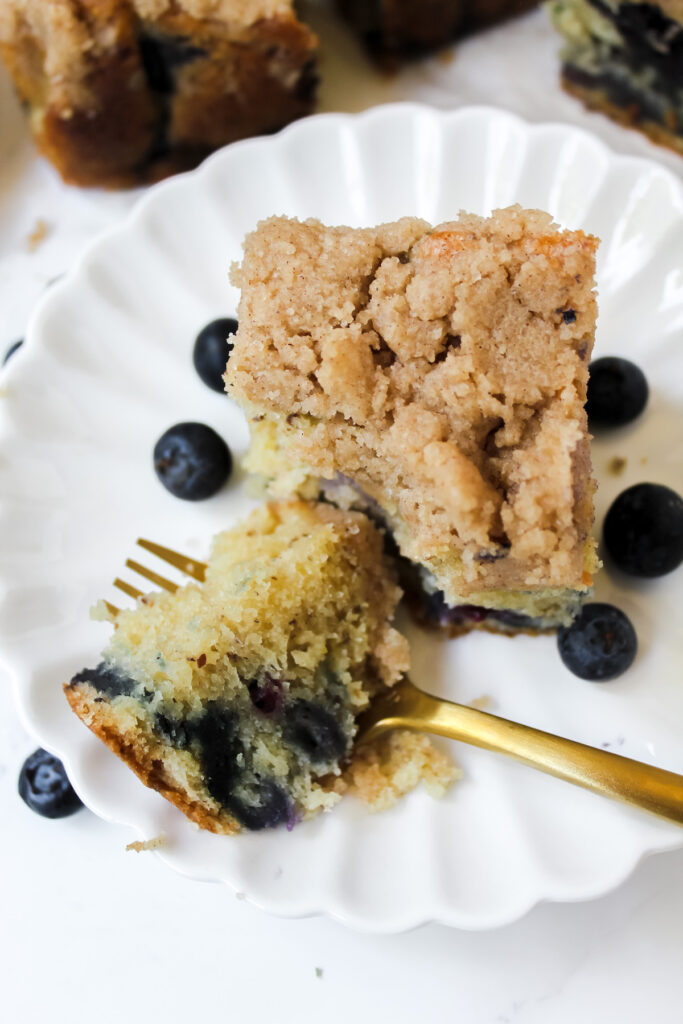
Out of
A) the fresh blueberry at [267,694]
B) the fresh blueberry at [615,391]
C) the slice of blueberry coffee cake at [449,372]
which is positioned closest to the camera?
the slice of blueberry coffee cake at [449,372]

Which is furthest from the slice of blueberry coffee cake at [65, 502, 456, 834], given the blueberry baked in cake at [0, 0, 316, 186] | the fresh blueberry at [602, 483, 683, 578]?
the blueberry baked in cake at [0, 0, 316, 186]

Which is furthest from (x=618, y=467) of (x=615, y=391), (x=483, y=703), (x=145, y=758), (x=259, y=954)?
(x=259, y=954)

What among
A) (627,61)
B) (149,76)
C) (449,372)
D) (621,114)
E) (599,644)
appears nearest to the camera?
(449,372)

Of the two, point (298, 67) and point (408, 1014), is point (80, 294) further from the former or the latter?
point (408, 1014)

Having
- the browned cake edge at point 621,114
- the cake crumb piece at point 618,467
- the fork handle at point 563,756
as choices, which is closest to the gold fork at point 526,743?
the fork handle at point 563,756

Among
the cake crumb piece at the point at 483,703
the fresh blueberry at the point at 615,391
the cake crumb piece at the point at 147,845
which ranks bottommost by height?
the cake crumb piece at the point at 147,845

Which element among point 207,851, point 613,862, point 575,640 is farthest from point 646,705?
point 207,851

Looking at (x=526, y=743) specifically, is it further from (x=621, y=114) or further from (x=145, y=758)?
(x=621, y=114)

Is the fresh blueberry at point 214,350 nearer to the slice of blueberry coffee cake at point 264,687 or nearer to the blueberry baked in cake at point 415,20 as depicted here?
the slice of blueberry coffee cake at point 264,687
